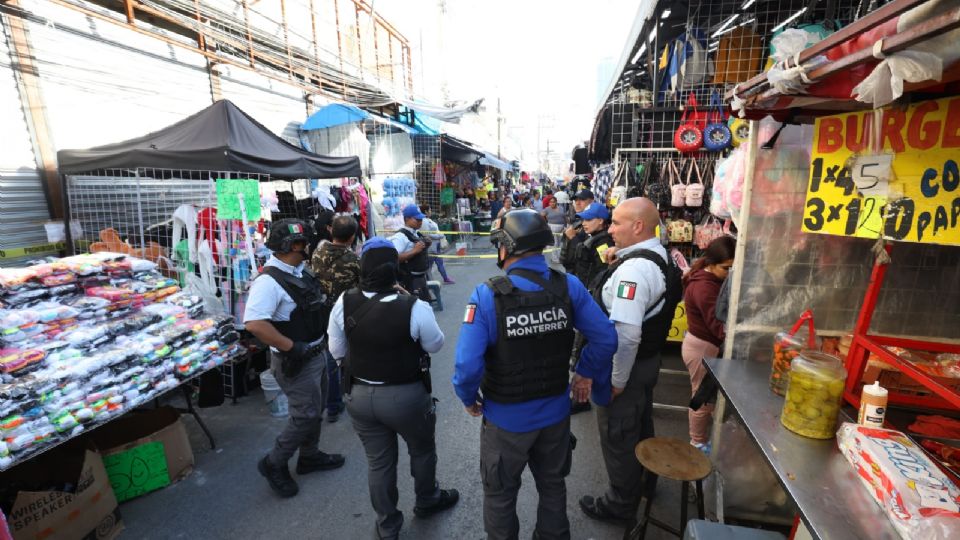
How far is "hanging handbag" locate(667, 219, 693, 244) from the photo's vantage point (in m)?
5.73

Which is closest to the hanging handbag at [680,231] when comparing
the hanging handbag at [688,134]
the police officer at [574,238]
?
the hanging handbag at [688,134]

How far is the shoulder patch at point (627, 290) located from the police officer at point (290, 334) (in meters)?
2.40

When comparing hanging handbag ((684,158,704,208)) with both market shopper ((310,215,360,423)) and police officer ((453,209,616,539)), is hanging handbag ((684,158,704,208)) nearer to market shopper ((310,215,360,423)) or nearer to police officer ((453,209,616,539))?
police officer ((453,209,616,539))

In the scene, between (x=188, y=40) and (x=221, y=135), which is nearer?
(x=221, y=135)

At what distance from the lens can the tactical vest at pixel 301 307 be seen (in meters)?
3.39

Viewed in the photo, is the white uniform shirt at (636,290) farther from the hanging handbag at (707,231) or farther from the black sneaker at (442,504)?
the hanging handbag at (707,231)

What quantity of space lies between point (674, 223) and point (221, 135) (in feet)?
18.6

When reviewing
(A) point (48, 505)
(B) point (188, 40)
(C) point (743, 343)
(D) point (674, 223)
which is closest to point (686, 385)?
(D) point (674, 223)

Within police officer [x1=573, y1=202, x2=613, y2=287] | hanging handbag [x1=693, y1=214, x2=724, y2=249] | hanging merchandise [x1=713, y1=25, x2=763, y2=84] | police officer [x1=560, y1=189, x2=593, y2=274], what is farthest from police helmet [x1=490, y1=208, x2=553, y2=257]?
hanging merchandise [x1=713, y1=25, x2=763, y2=84]

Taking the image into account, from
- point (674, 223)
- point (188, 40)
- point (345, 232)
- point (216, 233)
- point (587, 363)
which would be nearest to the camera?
point (587, 363)

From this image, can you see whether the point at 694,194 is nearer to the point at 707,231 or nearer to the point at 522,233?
the point at 707,231

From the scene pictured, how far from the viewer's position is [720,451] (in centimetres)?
314

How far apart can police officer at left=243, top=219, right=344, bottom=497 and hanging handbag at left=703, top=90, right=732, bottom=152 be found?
503 cm

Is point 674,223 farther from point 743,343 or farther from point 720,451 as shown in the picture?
point 720,451
